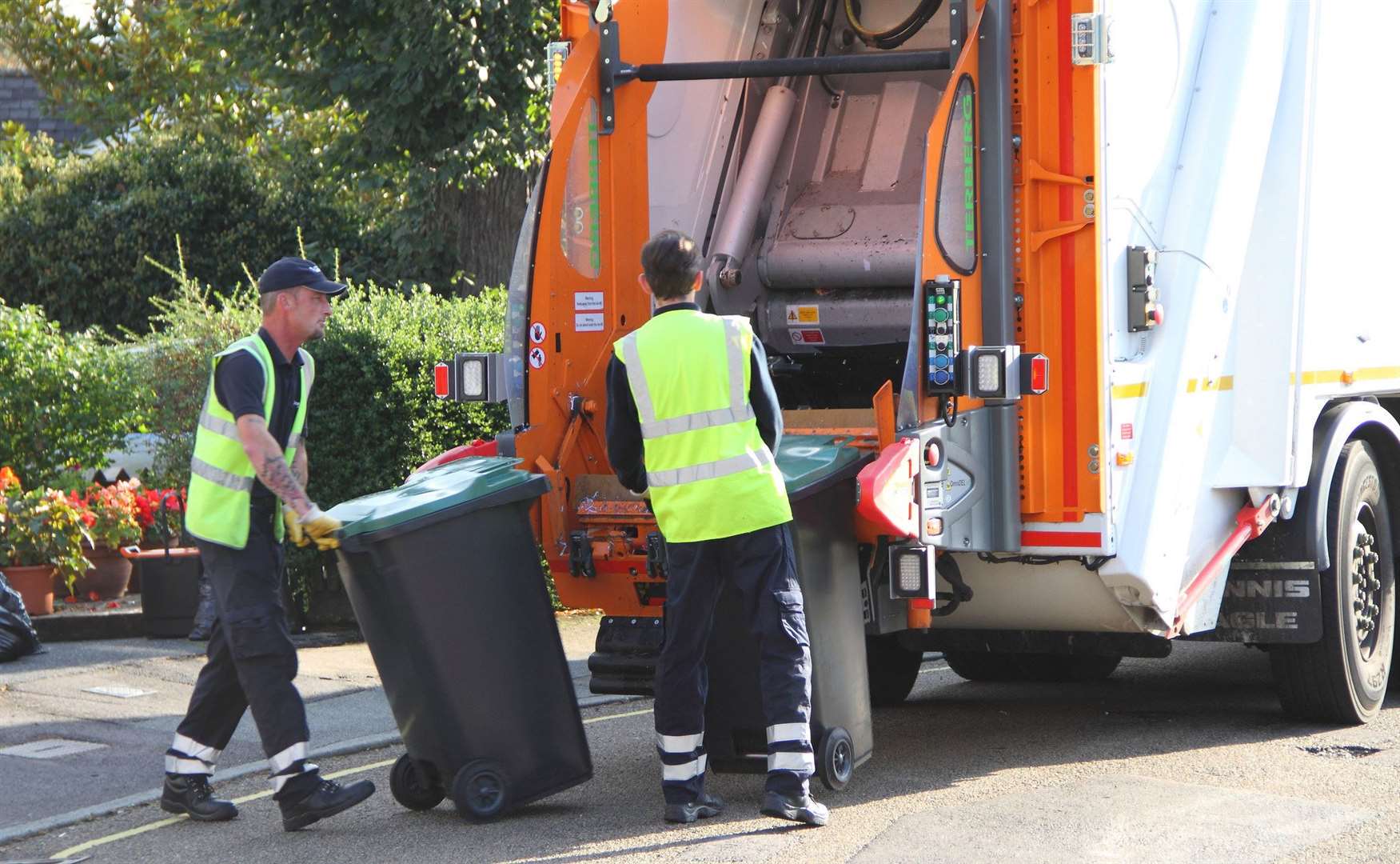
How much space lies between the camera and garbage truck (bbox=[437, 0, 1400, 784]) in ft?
17.0

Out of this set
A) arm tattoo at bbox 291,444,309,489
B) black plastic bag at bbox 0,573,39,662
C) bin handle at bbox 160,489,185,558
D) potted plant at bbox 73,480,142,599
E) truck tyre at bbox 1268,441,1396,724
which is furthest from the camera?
potted plant at bbox 73,480,142,599

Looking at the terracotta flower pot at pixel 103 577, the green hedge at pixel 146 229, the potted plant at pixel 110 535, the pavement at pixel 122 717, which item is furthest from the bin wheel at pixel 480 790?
the green hedge at pixel 146 229

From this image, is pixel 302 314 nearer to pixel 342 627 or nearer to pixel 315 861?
pixel 315 861

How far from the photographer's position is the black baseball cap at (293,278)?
5.05 metres

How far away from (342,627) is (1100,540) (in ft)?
15.3

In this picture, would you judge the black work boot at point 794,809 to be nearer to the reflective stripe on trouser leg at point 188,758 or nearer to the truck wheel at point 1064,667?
the reflective stripe on trouser leg at point 188,758

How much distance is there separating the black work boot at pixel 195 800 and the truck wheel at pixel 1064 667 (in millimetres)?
3542

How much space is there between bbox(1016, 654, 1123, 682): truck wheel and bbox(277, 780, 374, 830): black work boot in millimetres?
3355

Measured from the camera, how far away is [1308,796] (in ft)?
16.6

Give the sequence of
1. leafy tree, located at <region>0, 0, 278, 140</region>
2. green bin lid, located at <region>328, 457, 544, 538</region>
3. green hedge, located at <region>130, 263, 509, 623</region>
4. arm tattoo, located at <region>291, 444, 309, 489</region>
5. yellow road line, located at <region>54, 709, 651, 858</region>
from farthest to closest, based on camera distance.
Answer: leafy tree, located at <region>0, 0, 278, 140</region> → green hedge, located at <region>130, 263, 509, 623</region> → arm tattoo, located at <region>291, 444, 309, 489</region> → yellow road line, located at <region>54, 709, 651, 858</region> → green bin lid, located at <region>328, 457, 544, 538</region>

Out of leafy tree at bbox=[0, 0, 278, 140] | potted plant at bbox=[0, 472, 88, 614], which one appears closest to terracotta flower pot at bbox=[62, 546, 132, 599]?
potted plant at bbox=[0, 472, 88, 614]

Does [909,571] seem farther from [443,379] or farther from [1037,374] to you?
[443,379]

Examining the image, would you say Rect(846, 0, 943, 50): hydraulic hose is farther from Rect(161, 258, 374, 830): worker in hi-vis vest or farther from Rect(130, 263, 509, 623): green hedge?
Rect(130, 263, 509, 623): green hedge

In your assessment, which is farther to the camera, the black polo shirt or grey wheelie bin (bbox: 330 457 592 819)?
the black polo shirt
